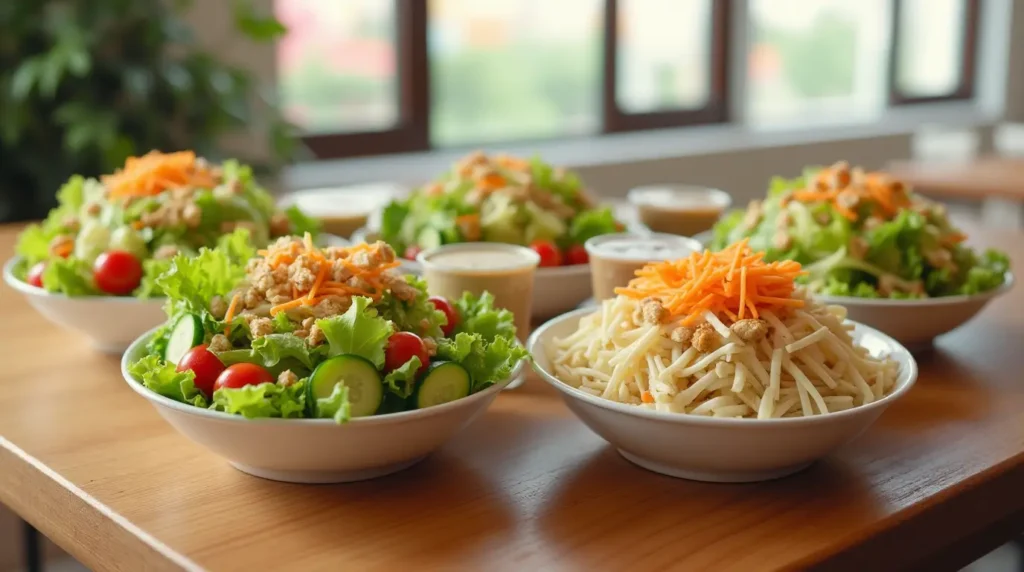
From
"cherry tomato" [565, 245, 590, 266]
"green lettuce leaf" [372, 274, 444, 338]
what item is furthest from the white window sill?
"green lettuce leaf" [372, 274, 444, 338]

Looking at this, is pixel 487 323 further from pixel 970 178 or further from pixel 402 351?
pixel 970 178

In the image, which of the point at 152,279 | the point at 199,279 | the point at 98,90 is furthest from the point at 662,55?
the point at 199,279

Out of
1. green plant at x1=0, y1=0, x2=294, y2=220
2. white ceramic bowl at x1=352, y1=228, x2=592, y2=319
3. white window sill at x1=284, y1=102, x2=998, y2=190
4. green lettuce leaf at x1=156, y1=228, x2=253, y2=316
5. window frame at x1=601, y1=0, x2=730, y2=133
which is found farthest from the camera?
window frame at x1=601, y1=0, x2=730, y2=133

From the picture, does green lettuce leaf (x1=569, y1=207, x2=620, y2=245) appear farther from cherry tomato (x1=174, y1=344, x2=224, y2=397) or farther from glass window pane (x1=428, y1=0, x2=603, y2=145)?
glass window pane (x1=428, y1=0, x2=603, y2=145)

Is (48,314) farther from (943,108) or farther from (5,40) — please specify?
(943,108)

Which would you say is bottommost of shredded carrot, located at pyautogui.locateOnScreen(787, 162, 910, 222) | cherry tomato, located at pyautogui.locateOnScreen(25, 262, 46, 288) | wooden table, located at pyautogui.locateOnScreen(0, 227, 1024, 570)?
wooden table, located at pyautogui.locateOnScreen(0, 227, 1024, 570)

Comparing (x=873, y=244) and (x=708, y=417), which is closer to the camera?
(x=708, y=417)
